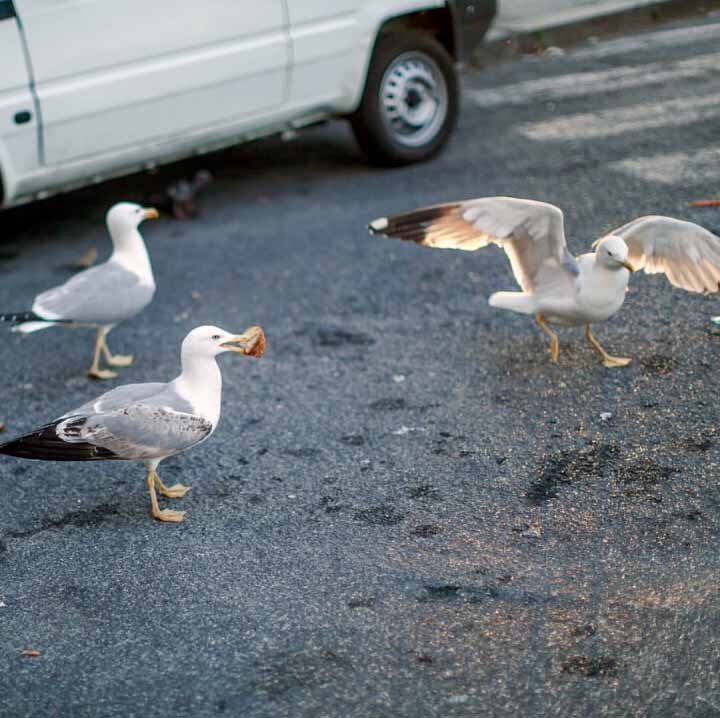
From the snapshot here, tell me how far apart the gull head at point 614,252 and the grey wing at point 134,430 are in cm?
172

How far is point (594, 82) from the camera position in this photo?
→ 864 centimetres

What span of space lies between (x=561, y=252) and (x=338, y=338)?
3.77 ft

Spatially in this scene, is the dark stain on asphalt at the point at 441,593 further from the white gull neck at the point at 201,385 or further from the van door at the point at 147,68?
the van door at the point at 147,68

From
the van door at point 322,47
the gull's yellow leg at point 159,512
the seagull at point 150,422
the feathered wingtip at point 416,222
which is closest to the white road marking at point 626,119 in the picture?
the van door at point 322,47

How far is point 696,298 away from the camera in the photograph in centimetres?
516

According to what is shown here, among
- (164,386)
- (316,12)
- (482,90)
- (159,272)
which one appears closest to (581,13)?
(482,90)

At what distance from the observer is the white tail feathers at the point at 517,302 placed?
4.66 metres

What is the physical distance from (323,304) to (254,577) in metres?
2.28

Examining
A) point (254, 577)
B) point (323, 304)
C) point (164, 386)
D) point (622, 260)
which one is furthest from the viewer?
point (323, 304)

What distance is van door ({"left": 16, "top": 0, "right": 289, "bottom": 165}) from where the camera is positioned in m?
5.84

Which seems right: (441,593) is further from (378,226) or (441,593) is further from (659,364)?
(378,226)

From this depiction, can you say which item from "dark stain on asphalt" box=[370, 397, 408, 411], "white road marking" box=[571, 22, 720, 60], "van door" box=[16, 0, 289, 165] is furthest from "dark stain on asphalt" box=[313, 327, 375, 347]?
"white road marking" box=[571, 22, 720, 60]

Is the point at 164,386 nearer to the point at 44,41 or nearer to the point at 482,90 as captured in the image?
the point at 44,41

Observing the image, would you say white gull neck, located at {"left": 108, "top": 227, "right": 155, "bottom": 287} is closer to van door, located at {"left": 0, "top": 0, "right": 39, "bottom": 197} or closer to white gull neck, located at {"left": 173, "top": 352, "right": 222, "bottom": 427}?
van door, located at {"left": 0, "top": 0, "right": 39, "bottom": 197}
